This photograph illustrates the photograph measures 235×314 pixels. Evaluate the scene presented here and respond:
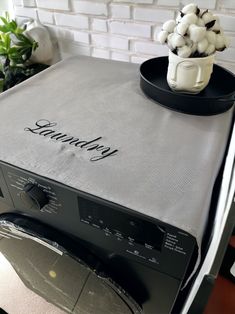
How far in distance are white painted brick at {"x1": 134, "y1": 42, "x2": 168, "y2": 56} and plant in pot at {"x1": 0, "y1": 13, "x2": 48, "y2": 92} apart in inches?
16.7

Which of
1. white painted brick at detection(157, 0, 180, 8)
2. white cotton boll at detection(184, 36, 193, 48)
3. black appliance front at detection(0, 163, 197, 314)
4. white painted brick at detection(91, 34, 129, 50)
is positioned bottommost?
black appliance front at detection(0, 163, 197, 314)

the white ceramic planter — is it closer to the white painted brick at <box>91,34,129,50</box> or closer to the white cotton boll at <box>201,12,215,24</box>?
the white cotton boll at <box>201,12,215,24</box>

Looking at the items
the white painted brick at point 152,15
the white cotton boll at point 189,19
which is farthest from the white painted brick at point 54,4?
the white cotton boll at point 189,19

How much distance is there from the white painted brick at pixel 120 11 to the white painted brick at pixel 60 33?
0.23 m

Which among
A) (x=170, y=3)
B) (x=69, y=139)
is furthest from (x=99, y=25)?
(x=69, y=139)

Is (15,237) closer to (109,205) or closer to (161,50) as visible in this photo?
(109,205)

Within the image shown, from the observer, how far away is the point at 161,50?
1.06m

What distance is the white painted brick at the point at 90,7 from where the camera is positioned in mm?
1053

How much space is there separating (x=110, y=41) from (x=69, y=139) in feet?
2.23

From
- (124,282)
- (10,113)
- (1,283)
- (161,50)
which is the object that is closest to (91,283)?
(124,282)

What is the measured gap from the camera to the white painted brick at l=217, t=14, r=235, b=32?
876 millimetres

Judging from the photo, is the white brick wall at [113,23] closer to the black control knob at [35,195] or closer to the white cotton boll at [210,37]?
the white cotton boll at [210,37]

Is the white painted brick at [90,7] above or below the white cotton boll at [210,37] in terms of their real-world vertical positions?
above

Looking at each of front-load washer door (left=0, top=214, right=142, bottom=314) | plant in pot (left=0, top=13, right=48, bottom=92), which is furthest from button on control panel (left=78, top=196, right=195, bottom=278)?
plant in pot (left=0, top=13, right=48, bottom=92)
